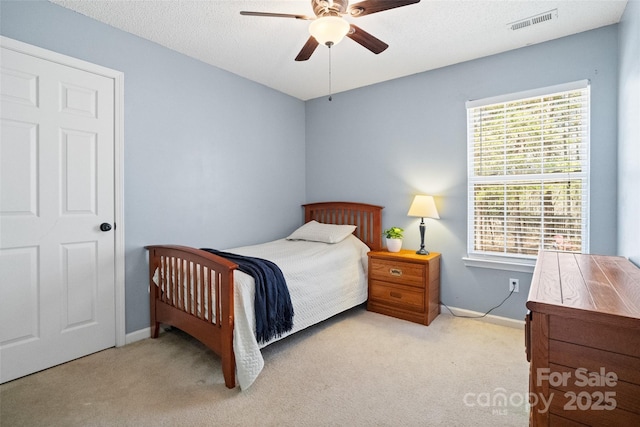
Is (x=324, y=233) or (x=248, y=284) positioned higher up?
(x=324, y=233)

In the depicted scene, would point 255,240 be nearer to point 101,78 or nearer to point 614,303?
point 101,78

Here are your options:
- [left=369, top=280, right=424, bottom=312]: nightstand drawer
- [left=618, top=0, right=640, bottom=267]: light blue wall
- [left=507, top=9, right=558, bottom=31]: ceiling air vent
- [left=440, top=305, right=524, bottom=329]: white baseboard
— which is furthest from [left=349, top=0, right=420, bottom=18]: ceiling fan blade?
[left=440, top=305, right=524, bottom=329]: white baseboard

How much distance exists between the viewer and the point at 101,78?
2.35 metres

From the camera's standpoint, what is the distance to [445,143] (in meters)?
3.13

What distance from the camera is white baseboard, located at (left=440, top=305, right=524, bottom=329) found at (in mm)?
2767

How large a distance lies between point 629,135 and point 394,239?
187 cm

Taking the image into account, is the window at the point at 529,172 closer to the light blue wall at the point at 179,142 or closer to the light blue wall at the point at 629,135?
the light blue wall at the point at 629,135

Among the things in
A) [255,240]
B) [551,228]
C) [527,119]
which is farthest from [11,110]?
[551,228]

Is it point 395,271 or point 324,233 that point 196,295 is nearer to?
point 324,233

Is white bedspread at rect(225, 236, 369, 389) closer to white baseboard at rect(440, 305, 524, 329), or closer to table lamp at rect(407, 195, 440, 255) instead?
table lamp at rect(407, 195, 440, 255)

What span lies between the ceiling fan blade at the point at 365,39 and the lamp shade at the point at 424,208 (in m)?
1.48

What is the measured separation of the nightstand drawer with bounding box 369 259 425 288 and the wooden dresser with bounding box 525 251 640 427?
176 cm

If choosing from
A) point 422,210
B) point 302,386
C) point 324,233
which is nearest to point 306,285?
point 302,386

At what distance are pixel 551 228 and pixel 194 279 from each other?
287 cm
